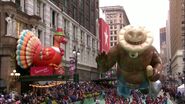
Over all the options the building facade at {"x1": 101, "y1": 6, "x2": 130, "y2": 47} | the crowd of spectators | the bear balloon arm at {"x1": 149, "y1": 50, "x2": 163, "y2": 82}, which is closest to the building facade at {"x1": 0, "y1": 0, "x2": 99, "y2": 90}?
the crowd of spectators

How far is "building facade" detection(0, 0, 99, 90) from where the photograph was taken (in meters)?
34.8

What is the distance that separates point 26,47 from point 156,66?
65.5 feet

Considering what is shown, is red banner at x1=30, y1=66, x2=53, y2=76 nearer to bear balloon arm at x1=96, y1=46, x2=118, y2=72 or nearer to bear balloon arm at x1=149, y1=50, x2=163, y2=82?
bear balloon arm at x1=96, y1=46, x2=118, y2=72

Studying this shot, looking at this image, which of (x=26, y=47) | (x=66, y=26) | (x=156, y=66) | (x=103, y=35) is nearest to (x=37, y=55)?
(x=26, y=47)

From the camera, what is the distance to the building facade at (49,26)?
114 feet

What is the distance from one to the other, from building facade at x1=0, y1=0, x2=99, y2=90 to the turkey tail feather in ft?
12.4

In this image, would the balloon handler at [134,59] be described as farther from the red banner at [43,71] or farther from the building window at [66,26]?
the building window at [66,26]

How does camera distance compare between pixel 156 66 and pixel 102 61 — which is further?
pixel 102 61

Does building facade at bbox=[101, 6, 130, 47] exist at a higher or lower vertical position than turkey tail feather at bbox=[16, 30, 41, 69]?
higher

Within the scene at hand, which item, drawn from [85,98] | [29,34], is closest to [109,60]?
[29,34]

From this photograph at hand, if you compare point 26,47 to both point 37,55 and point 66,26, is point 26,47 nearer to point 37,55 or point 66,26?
point 37,55

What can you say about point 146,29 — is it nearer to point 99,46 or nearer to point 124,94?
point 124,94

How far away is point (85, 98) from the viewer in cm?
3756

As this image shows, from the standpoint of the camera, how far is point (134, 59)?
38.4 feet
